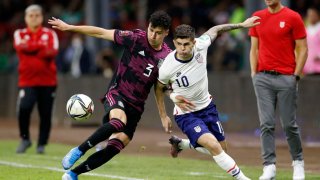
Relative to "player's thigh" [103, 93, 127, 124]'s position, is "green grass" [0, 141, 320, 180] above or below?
below

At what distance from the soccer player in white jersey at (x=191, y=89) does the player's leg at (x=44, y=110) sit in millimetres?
5384

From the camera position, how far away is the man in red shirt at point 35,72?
53.9 feet

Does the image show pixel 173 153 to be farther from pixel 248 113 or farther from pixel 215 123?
pixel 248 113

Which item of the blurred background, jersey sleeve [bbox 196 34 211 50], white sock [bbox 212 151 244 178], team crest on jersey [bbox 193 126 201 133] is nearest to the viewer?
white sock [bbox 212 151 244 178]

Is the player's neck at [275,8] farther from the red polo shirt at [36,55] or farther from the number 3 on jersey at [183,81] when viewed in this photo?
the red polo shirt at [36,55]

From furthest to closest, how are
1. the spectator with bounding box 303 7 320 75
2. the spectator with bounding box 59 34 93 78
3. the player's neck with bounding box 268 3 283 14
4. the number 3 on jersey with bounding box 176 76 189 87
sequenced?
the spectator with bounding box 59 34 93 78 < the spectator with bounding box 303 7 320 75 < the player's neck with bounding box 268 3 283 14 < the number 3 on jersey with bounding box 176 76 189 87

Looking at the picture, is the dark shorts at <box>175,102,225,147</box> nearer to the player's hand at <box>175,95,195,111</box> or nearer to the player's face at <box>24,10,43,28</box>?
the player's hand at <box>175,95,195,111</box>

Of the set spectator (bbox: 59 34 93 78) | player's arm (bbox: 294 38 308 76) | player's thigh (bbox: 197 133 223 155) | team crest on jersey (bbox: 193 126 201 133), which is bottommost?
spectator (bbox: 59 34 93 78)

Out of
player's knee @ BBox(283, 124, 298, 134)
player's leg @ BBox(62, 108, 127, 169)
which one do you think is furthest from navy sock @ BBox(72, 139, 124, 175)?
player's knee @ BBox(283, 124, 298, 134)

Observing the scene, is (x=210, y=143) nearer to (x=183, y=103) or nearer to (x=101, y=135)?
(x=183, y=103)

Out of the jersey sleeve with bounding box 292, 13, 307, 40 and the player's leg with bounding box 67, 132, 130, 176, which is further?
the jersey sleeve with bounding box 292, 13, 307, 40

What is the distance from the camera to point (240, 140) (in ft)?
62.5

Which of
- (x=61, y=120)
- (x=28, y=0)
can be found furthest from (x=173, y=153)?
(x=28, y=0)

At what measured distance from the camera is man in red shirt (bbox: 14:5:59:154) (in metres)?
16.4
